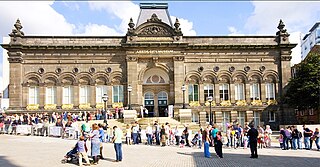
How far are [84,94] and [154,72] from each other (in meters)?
8.97

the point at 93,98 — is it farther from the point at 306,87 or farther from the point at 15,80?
the point at 306,87

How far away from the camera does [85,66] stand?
41344 mm

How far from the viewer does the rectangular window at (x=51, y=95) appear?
40.8 m

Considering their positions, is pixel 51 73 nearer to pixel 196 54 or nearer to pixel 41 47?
pixel 41 47

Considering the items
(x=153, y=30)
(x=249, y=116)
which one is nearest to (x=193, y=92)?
(x=249, y=116)

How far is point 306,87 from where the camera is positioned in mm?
38938

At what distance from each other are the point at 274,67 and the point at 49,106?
2791 cm

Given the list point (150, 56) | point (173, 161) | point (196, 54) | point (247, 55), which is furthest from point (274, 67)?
point (173, 161)

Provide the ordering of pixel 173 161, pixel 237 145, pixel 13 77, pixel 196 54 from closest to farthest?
pixel 173 161 → pixel 237 145 → pixel 13 77 → pixel 196 54

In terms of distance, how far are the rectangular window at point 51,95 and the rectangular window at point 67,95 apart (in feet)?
3.42

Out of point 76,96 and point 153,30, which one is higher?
point 153,30

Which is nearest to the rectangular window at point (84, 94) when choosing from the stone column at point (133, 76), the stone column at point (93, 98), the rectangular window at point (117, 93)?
the stone column at point (93, 98)

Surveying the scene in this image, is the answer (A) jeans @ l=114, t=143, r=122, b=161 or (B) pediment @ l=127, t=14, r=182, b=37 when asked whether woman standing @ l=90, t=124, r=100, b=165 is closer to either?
(A) jeans @ l=114, t=143, r=122, b=161

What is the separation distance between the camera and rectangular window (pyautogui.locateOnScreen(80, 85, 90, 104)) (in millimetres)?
41031
